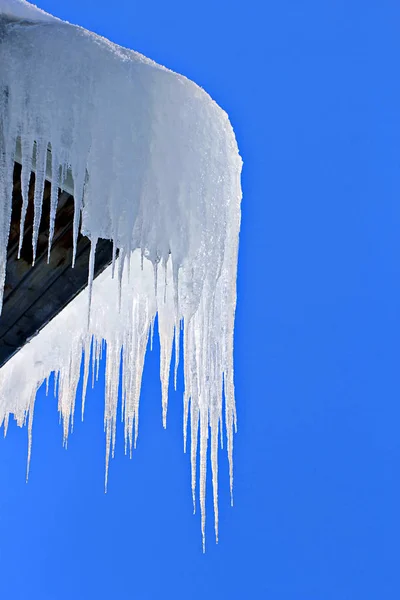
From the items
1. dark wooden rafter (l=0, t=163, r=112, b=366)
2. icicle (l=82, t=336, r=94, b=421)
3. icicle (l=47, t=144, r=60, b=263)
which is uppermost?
icicle (l=47, t=144, r=60, b=263)

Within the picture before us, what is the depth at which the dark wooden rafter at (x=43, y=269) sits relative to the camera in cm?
307

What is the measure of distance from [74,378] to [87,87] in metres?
3.26

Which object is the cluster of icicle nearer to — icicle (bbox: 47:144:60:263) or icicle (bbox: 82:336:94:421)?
icicle (bbox: 47:144:60:263)

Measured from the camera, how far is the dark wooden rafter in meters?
3.07

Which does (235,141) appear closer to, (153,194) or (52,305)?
(153,194)

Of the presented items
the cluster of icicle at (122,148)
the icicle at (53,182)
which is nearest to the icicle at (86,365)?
the cluster of icicle at (122,148)

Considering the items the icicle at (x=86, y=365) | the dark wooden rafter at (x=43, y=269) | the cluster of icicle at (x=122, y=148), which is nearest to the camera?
the cluster of icicle at (x=122, y=148)

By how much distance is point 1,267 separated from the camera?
2.92 m

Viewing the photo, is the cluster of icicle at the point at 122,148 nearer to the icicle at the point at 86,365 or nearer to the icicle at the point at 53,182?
the icicle at the point at 53,182

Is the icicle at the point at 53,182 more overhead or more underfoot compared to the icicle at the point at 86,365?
more overhead

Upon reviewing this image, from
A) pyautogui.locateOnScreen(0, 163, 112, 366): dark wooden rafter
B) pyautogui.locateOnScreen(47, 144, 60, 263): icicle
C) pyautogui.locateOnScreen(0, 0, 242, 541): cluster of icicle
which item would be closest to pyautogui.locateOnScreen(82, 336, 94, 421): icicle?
pyautogui.locateOnScreen(0, 163, 112, 366): dark wooden rafter

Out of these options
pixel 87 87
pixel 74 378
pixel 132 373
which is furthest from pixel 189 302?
pixel 74 378

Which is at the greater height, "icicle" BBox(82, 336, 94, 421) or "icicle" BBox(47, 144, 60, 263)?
"icicle" BBox(47, 144, 60, 263)

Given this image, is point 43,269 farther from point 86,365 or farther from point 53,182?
point 86,365
